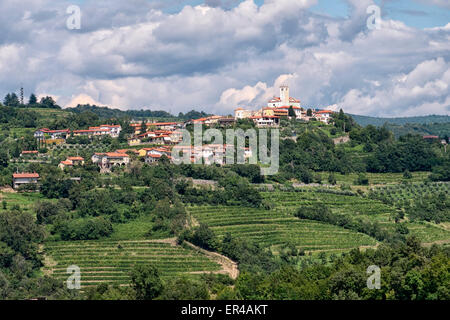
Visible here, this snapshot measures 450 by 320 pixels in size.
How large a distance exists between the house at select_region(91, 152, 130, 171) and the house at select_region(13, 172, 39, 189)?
7780 mm

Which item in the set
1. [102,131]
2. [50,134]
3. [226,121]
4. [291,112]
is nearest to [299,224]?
[226,121]

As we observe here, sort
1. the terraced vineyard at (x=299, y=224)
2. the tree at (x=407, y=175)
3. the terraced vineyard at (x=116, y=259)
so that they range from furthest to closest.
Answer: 1. the tree at (x=407, y=175)
2. the terraced vineyard at (x=299, y=224)
3. the terraced vineyard at (x=116, y=259)

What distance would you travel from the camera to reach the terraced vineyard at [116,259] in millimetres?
44375

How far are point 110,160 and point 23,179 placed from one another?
941 cm

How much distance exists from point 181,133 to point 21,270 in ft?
120

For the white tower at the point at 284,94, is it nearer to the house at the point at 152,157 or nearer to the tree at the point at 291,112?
the tree at the point at 291,112

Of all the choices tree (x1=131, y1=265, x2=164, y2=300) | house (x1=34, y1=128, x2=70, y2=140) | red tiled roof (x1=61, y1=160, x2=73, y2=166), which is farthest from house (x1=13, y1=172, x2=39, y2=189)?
tree (x1=131, y1=265, x2=164, y2=300)

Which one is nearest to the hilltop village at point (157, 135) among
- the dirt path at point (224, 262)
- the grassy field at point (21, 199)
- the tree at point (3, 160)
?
the grassy field at point (21, 199)

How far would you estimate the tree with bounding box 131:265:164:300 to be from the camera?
1446 inches

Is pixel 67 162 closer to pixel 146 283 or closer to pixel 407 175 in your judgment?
pixel 407 175

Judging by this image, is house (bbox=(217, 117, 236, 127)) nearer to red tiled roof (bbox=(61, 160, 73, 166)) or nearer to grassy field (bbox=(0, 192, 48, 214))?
red tiled roof (bbox=(61, 160, 73, 166))

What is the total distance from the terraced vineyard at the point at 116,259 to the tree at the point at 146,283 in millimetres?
5777
